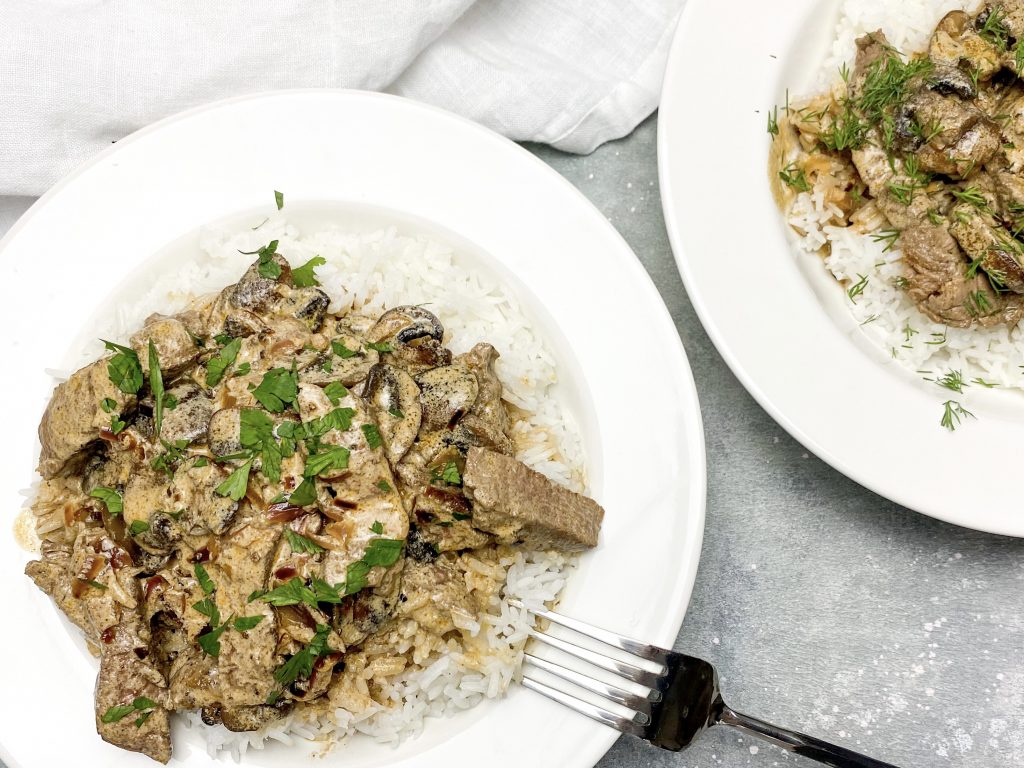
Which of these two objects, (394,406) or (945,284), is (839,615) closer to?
(945,284)

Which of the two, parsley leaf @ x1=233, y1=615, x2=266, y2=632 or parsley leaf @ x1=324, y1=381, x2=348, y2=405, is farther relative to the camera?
parsley leaf @ x1=324, y1=381, x2=348, y2=405

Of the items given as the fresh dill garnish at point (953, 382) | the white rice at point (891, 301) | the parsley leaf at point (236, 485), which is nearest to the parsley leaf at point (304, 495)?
the parsley leaf at point (236, 485)

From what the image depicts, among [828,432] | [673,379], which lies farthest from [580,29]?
[828,432]

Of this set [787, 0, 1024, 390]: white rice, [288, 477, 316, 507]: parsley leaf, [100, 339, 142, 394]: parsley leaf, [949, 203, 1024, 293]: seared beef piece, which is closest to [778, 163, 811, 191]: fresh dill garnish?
[787, 0, 1024, 390]: white rice

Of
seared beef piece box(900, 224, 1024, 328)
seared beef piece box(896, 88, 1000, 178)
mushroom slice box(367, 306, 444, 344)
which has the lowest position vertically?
mushroom slice box(367, 306, 444, 344)

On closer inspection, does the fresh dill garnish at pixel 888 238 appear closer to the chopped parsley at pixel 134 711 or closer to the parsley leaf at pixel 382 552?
the parsley leaf at pixel 382 552

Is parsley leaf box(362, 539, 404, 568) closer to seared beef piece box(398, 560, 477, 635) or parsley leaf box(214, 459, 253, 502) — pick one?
seared beef piece box(398, 560, 477, 635)

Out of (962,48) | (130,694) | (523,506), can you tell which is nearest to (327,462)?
(523,506)
